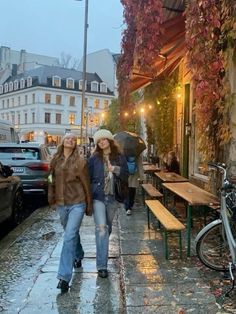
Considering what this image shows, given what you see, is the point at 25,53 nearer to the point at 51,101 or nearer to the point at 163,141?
the point at 51,101

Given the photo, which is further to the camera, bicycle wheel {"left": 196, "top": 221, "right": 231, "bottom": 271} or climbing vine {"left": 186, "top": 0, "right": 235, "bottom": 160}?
climbing vine {"left": 186, "top": 0, "right": 235, "bottom": 160}

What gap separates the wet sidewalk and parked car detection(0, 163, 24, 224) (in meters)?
1.11

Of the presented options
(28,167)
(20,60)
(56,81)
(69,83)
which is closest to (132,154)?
(28,167)

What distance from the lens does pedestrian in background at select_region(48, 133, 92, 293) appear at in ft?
17.7

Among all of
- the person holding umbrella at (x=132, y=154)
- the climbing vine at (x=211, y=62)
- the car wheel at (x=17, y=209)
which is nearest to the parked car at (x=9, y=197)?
the car wheel at (x=17, y=209)

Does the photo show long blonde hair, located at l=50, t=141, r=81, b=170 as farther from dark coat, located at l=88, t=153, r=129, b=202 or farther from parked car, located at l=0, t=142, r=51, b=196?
parked car, located at l=0, t=142, r=51, b=196

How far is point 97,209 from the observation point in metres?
5.64

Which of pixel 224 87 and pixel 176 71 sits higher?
pixel 176 71

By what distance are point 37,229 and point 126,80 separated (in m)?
4.36

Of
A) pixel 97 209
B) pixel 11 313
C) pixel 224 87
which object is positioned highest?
pixel 224 87

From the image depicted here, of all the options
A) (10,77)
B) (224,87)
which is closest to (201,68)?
(224,87)

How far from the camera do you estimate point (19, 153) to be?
12906 mm

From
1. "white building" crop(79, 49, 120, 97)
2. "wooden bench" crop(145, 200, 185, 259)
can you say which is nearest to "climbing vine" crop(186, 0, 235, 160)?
"wooden bench" crop(145, 200, 185, 259)

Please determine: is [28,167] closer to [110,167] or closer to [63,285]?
[110,167]
